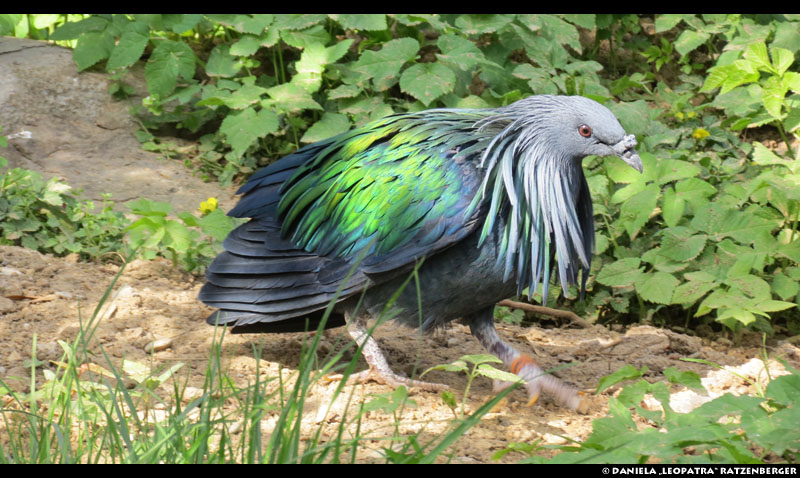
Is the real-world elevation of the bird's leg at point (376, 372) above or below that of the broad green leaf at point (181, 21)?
below

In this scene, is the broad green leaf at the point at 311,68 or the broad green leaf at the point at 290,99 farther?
the broad green leaf at the point at 311,68

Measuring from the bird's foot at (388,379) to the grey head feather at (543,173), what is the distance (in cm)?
55

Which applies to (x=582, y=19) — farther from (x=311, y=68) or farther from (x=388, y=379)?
(x=388, y=379)

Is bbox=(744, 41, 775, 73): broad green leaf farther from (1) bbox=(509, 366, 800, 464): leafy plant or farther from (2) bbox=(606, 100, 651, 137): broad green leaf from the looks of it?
(1) bbox=(509, 366, 800, 464): leafy plant

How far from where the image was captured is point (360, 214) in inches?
131

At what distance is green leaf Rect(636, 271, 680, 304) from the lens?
157 inches

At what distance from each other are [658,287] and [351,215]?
62.8 inches

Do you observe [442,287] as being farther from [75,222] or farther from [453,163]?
[75,222]

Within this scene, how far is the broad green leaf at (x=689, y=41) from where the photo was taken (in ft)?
18.9

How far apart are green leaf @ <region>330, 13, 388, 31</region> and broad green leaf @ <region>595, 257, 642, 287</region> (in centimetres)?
216

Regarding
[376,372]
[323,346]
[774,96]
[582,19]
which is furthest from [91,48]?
[774,96]

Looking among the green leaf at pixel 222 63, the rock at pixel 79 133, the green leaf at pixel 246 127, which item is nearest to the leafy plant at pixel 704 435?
the green leaf at pixel 246 127

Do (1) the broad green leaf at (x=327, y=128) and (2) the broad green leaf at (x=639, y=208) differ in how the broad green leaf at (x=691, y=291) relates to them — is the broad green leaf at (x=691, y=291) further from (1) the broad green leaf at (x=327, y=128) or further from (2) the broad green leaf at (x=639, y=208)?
(1) the broad green leaf at (x=327, y=128)
